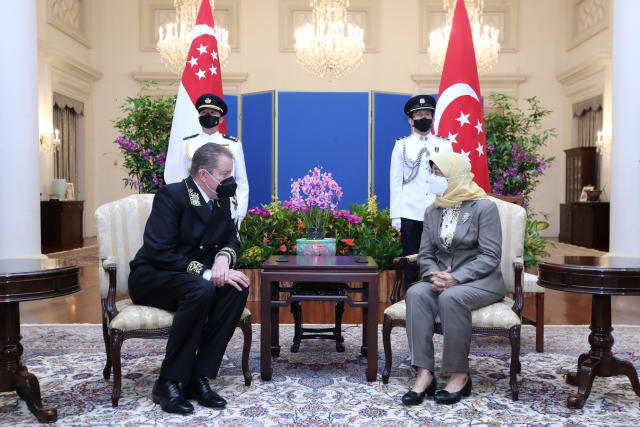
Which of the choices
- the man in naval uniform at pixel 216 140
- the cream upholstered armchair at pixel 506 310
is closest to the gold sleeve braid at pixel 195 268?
the cream upholstered armchair at pixel 506 310

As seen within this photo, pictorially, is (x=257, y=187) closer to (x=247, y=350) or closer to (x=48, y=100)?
(x=247, y=350)

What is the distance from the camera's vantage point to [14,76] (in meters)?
5.66

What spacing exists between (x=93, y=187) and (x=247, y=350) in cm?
1117

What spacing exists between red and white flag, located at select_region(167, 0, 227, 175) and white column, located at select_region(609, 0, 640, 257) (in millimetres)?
4080

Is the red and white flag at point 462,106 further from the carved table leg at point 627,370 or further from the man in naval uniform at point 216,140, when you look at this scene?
the carved table leg at point 627,370

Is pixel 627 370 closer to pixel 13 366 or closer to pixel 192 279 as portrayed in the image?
pixel 192 279

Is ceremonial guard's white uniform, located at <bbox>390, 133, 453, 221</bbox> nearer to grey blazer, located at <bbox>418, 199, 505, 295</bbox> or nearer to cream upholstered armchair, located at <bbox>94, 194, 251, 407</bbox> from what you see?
grey blazer, located at <bbox>418, 199, 505, 295</bbox>

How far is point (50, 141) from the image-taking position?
36.4 ft

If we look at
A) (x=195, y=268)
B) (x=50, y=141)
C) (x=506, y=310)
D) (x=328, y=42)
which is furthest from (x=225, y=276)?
(x=50, y=141)

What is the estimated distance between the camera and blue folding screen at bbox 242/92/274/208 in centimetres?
694

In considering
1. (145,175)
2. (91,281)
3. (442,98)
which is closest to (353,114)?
(442,98)

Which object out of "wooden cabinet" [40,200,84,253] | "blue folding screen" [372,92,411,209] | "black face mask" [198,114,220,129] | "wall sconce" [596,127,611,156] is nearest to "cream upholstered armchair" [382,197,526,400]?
"black face mask" [198,114,220,129]

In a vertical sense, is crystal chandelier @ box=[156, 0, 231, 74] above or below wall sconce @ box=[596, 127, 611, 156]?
above

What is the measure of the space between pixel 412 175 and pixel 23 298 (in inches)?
97.3
